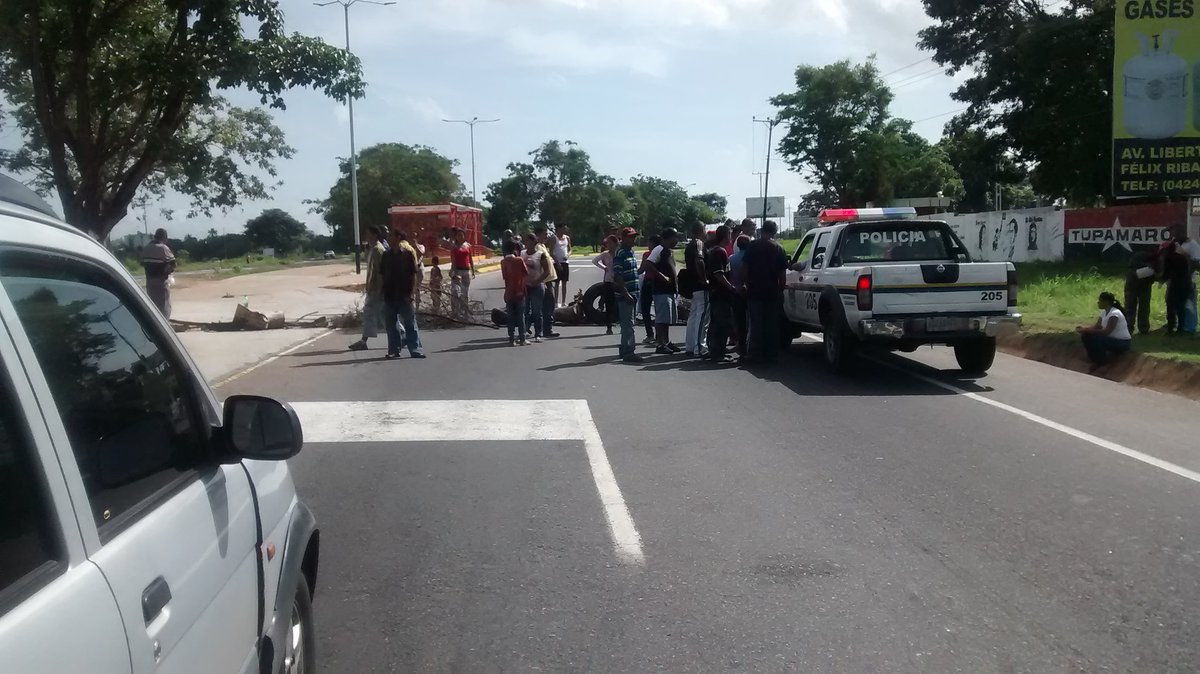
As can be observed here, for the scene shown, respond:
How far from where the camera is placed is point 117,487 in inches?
95.3

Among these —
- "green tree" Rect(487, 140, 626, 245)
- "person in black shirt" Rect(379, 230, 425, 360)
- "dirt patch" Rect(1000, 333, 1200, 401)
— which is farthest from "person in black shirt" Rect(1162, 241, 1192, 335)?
"green tree" Rect(487, 140, 626, 245)

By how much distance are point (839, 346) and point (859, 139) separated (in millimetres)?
72066

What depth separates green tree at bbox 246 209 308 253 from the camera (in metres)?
100

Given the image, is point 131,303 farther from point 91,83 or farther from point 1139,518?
point 91,83

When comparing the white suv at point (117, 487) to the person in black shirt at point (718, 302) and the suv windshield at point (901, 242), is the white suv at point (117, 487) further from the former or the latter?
the suv windshield at point (901, 242)

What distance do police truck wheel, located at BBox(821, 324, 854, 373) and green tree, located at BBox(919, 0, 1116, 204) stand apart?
86.4 feet

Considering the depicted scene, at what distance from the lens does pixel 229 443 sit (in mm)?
3033

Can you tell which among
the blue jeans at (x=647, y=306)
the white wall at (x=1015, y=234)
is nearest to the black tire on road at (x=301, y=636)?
the blue jeans at (x=647, y=306)

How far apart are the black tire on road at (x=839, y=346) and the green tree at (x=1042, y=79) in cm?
2633

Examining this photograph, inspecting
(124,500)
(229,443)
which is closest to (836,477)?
(229,443)

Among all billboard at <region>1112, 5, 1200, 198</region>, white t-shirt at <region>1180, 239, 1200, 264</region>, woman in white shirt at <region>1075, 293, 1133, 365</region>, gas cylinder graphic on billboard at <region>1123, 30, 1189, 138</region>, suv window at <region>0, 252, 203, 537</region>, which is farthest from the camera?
gas cylinder graphic on billboard at <region>1123, 30, 1189, 138</region>

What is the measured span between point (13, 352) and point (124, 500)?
1.71 feet

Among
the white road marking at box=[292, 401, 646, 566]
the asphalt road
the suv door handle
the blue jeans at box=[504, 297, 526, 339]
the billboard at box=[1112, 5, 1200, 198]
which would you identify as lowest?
the asphalt road

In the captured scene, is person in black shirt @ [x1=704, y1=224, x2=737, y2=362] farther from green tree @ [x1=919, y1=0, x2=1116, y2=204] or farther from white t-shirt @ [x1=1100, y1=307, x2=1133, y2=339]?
green tree @ [x1=919, y1=0, x2=1116, y2=204]
